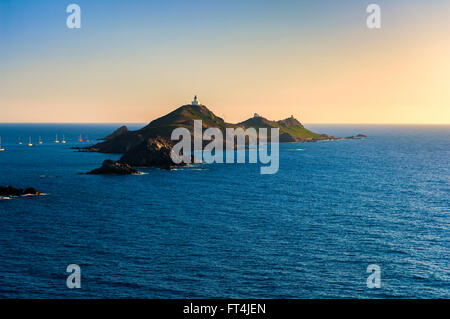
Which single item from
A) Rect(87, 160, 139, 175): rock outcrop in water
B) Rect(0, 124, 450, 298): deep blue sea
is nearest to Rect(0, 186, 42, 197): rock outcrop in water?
Rect(0, 124, 450, 298): deep blue sea

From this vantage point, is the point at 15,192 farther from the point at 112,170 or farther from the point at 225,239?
the point at 225,239

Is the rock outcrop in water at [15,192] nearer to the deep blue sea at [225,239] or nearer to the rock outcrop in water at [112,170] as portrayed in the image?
the deep blue sea at [225,239]

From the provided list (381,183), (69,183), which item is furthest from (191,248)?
(381,183)

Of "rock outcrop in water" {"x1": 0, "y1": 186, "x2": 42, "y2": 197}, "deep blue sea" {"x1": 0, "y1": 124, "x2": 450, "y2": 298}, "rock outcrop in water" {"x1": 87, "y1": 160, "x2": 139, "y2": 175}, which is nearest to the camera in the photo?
"deep blue sea" {"x1": 0, "y1": 124, "x2": 450, "y2": 298}

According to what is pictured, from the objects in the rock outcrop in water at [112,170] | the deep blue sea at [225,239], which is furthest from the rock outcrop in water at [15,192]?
the rock outcrop in water at [112,170]

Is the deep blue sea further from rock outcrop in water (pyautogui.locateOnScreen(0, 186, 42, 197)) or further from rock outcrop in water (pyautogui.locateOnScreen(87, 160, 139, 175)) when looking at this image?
rock outcrop in water (pyautogui.locateOnScreen(87, 160, 139, 175))

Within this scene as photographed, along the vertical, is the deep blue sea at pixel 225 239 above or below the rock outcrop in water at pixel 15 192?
below

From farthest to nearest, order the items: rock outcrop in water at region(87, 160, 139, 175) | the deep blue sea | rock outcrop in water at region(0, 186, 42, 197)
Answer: rock outcrop in water at region(87, 160, 139, 175), rock outcrop in water at region(0, 186, 42, 197), the deep blue sea

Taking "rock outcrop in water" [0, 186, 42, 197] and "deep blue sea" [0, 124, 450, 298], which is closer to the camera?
"deep blue sea" [0, 124, 450, 298]

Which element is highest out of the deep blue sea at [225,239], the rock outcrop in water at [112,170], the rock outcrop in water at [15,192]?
the rock outcrop in water at [112,170]

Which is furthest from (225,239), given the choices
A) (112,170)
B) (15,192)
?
(112,170)
